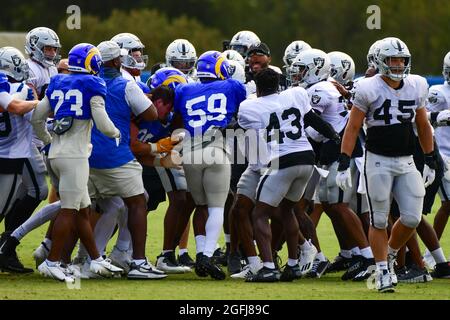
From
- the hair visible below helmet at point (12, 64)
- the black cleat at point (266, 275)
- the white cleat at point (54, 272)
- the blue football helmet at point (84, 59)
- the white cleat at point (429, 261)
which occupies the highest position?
the blue football helmet at point (84, 59)

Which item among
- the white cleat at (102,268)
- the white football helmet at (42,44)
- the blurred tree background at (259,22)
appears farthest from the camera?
the blurred tree background at (259,22)

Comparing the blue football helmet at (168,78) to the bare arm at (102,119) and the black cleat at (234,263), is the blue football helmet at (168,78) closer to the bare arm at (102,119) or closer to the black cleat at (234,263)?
the bare arm at (102,119)

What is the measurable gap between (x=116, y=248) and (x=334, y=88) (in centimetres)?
218

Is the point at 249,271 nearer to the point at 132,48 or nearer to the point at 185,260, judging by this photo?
the point at 185,260

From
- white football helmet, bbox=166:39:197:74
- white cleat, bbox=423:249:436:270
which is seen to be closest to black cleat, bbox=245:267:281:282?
white cleat, bbox=423:249:436:270

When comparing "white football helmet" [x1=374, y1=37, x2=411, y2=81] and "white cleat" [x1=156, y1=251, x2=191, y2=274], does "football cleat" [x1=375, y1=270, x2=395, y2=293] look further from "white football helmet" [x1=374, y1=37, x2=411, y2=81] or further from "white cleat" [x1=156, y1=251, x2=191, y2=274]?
"white cleat" [x1=156, y1=251, x2=191, y2=274]

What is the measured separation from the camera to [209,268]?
30.6ft

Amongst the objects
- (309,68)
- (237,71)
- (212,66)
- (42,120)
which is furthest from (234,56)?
(42,120)

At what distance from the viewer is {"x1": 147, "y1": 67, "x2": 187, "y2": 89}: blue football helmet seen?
1004cm

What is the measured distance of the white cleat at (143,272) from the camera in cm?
932

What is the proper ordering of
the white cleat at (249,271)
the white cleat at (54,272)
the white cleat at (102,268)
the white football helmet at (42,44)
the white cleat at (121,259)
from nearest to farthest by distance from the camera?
1. the white cleat at (54,272)
2. the white cleat at (102,268)
3. the white cleat at (249,271)
4. the white cleat at (121,259)
5. the white football helmet at (42,44)

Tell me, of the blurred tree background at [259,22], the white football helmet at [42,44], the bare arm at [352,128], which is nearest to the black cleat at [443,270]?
the bare arm at [352,128]

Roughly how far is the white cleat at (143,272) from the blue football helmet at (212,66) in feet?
5.08

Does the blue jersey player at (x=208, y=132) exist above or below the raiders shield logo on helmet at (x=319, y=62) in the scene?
below
